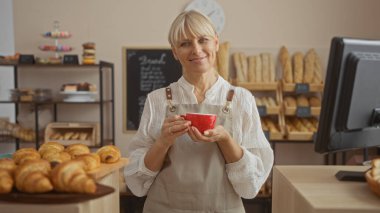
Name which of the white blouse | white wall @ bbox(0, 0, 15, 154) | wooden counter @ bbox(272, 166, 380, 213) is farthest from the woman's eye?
white wall @ bbox(0, 0, 15, 154)

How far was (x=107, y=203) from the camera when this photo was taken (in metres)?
1.13

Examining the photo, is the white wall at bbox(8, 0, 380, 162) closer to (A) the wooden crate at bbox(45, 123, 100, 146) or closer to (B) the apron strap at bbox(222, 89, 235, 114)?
(A) the wooden crate at bbox(45, 123, 100, 146)

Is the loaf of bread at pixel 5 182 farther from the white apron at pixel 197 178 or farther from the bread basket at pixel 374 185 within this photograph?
the bread basket at pixel 374 185

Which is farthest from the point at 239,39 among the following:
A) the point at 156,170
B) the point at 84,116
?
the point at 156,170

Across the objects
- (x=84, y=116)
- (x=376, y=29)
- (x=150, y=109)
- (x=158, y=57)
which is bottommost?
(x=84, y=116)

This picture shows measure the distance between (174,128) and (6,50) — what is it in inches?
122

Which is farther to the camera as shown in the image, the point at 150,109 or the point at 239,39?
the point at 239,39

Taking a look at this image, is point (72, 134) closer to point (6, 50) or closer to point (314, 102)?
point (6, 50)

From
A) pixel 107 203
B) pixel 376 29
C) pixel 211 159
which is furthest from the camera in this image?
pixel 376 29

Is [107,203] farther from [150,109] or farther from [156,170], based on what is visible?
[150,109]

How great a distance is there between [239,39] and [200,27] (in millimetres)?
2144

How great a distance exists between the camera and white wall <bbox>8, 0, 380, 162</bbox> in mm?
3254

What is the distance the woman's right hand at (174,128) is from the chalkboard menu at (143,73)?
2.23 meters

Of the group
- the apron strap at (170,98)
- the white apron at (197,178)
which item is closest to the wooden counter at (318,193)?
the white apron at (197,178)
